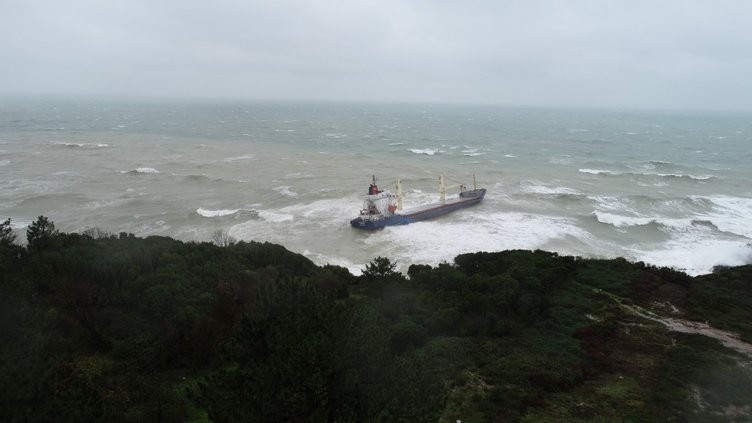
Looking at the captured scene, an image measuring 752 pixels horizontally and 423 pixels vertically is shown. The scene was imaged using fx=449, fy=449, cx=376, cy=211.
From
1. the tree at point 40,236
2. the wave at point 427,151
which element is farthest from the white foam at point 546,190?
the tree at point 40,236

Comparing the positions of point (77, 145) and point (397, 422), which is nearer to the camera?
point (397, 422)

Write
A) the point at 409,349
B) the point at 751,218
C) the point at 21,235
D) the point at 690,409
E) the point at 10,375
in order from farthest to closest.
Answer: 1. the point at 751,218
2. the point at 21,235
3. the point at 409,349
4. the point at 690,409
5. the point at 10,375

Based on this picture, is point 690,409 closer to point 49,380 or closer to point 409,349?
point 409,349

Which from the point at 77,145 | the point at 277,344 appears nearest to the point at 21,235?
the point at 277,344

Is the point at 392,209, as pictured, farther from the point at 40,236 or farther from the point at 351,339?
the point at 351,339

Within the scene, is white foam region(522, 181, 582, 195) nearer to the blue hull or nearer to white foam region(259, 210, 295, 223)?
the blue hull

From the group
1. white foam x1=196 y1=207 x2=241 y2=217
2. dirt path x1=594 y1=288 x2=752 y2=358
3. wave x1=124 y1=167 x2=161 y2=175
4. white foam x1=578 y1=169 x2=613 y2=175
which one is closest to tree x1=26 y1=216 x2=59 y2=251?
white foam x1=196 y1=207 x2=241 y2=217

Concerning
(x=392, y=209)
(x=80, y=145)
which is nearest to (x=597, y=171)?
(x=392, y=209)
